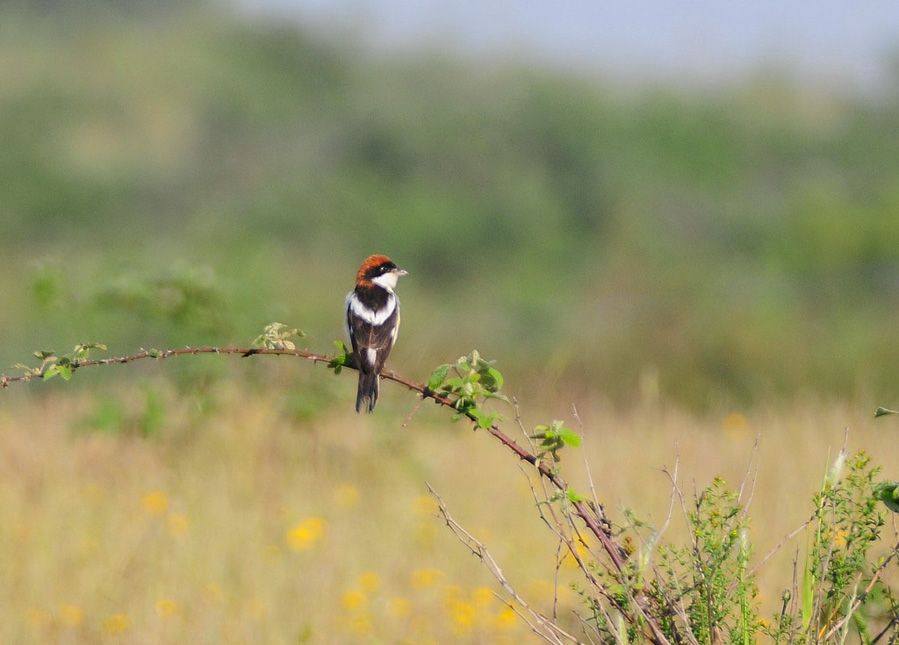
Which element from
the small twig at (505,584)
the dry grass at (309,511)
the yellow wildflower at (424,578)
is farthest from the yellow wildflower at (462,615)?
the small twig at (505,584)

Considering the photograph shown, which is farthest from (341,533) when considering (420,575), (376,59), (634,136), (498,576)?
(376,59)

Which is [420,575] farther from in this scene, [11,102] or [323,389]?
[11,102]

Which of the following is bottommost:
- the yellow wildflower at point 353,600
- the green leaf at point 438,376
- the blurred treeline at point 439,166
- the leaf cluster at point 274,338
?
the green leaf at point 438,376

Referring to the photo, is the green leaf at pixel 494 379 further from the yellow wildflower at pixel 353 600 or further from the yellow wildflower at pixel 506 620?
the yellow wildflower at pixel 353 600

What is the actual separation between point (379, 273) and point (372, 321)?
0.52 metres

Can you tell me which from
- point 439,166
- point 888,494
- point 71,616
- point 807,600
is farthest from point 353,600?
point 439,166

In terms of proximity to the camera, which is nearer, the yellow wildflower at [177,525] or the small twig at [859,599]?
the small twig at [859,599]

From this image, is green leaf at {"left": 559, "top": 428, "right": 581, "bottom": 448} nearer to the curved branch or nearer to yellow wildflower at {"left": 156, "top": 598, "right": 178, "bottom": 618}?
the curved branch

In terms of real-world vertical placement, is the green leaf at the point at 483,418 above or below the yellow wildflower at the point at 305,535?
below

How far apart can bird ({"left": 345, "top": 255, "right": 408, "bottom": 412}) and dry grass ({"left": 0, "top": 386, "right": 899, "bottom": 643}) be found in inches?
38.3

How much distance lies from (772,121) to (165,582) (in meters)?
47.5

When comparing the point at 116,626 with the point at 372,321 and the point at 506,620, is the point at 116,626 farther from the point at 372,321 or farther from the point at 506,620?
the point at 372,321

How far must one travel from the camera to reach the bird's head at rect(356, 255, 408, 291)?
5.04 metres

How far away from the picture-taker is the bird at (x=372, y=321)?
4.45 meters
